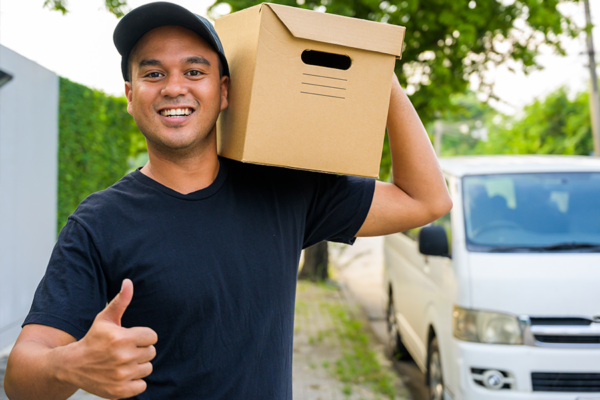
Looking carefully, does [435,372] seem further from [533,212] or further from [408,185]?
[408,185]

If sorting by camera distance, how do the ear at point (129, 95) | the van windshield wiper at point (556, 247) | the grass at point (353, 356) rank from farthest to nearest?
the grass at point (353, 356)
the van windshield wiper at point (556, 247)
the ear at point (129, 95)

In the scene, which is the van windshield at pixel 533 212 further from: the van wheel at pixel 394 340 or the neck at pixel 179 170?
the neck at pixel 179 170

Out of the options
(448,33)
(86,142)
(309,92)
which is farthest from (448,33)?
(309,92)

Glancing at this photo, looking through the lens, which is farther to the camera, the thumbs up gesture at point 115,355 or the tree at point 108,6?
the tree at point 108,6

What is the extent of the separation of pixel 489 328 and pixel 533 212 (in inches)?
38.7

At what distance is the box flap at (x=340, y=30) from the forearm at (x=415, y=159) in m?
0.27

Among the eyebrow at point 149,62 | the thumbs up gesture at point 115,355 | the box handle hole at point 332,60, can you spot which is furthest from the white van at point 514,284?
the thumbs up gesture at point 115,355

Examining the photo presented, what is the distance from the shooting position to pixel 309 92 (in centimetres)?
159

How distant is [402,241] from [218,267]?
159 inches

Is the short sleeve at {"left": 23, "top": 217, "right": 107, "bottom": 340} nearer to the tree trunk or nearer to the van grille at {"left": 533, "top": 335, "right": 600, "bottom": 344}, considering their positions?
the van grille at {"left": 533, "top": 335, "right": 600, "bottom": 344}

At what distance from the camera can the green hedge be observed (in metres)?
5.81

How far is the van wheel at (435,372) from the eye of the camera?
12.7ft

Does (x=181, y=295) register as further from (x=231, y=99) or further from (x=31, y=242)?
(x=31, y=242)

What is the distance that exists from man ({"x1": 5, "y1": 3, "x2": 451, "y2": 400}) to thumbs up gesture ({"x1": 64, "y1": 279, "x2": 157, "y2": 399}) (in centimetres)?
10
